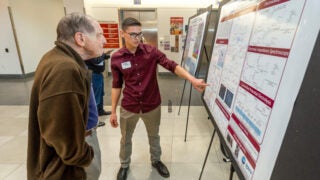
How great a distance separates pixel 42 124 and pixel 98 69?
239cm

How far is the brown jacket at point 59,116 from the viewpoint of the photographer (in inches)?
31.4

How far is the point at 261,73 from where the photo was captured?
2.19 ft

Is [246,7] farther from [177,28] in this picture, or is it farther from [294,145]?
[177,28]

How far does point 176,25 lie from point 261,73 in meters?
5.77

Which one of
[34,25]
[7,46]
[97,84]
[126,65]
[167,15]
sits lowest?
[97,84]

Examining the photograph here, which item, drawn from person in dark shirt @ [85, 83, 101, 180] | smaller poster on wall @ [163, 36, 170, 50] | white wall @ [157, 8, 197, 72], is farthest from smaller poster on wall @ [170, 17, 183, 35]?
person in dark shirt @ [85, 83, 101, 180]

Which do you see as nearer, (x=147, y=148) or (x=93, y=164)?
(x=93, y=164)

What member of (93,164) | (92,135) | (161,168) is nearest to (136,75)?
(92,135)

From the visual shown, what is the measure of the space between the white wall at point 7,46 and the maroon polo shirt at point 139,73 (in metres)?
6.03

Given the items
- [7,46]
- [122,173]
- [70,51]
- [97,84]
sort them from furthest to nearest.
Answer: [7,46]
[97,84]
[122,173]
[70,51]

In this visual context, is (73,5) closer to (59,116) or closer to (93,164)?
(93,164)

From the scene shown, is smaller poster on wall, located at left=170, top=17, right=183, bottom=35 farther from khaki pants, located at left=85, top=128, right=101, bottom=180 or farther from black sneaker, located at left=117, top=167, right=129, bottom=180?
khaki pants, located at left=85, top=128, right=101, bottom=180

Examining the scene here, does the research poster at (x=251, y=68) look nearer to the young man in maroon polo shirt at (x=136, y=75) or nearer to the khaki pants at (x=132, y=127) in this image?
the young man in maroon polo shirt at (x=136, y=75)

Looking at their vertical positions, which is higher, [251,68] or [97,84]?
[251,68]
